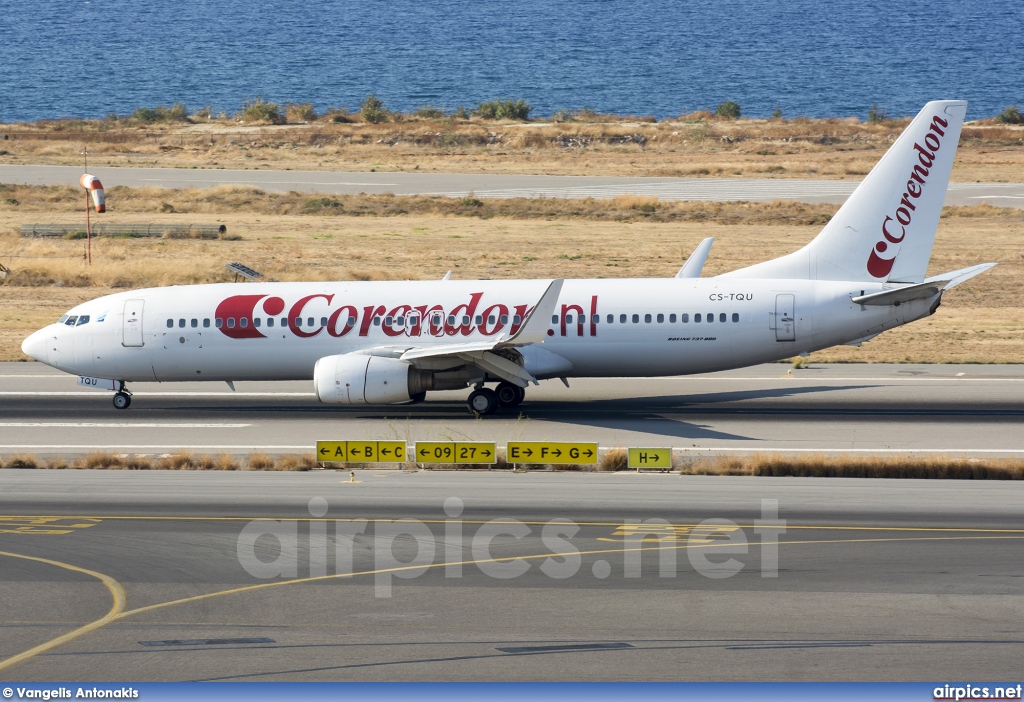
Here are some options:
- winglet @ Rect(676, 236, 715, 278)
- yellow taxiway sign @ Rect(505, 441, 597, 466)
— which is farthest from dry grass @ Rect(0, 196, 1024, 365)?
yellow taxiway sign @ Rect(505, 441, 597, 466)

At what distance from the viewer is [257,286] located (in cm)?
3788

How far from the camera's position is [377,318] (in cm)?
3622

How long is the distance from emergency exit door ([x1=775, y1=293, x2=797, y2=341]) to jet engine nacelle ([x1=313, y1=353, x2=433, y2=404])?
10629 millimetres

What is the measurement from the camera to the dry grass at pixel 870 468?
89.8 ft

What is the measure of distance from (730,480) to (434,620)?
11391mm

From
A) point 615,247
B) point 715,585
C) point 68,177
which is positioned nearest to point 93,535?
point 715,585

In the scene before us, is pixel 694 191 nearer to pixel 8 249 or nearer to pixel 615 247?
pixel 615 247

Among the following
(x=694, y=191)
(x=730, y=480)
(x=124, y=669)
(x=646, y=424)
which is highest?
(x=694, y=191)

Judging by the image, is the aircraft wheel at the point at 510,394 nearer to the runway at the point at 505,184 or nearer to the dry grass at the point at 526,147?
the runway at the point at 505,184

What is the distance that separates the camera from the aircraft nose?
37781 mm

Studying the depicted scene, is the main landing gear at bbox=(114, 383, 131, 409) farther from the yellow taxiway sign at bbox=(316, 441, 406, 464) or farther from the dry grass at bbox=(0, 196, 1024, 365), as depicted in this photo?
the yellow taxiway sign at bbox=(316, 441, 406, 464)

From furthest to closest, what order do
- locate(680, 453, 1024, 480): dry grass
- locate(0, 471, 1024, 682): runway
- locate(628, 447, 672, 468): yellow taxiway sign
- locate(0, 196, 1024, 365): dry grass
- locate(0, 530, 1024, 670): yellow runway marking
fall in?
locate(0, 196, 1024, 365): dry grass, locate(628, 447, 672, 468): yellow taxiway sign, locate(680, 453, 1024, 480): dry grass, locate(0, 530, 1024, 670): yellow runway marking, locate(0, 471, 1024, 682): runway
